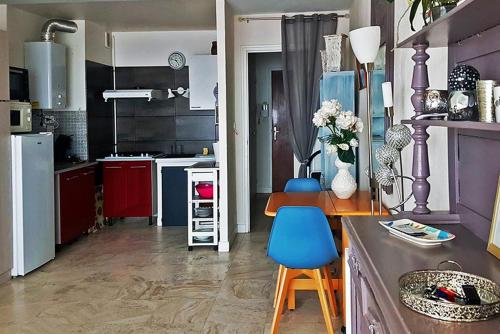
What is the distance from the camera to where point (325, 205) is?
3.62 meters

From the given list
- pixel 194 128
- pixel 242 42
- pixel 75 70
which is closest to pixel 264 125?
pixel 194 128

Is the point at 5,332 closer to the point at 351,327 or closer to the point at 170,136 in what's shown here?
the point at 351,327

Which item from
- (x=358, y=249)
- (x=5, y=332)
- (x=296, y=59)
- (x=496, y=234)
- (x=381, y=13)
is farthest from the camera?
(x=296, y=59)

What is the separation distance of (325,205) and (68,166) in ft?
11.1

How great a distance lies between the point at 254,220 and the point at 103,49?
10.4ft

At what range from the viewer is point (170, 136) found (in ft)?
24.2

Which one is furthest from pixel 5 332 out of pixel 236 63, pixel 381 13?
pixel 236 63

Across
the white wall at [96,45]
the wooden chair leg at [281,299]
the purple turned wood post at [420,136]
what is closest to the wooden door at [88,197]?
the white wall at [96,45]

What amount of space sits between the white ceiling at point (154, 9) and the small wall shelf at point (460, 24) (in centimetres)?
378

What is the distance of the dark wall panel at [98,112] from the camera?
659 cm

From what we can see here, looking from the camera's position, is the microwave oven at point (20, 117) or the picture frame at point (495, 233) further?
the microwave oven at point (20, 117)

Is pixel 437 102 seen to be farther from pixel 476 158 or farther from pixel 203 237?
pixel 203 237

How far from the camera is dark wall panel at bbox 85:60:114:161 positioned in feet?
21.6

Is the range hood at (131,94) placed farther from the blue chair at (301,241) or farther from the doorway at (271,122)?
the blue chair at (301,241)
